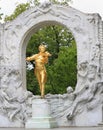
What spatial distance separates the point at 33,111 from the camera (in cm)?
1748

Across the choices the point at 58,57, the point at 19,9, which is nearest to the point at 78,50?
the point at 58,57

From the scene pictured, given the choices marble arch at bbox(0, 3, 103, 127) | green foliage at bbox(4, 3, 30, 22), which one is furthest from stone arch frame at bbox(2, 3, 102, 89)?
green foliage at bbox(4, 3, 30, 22)

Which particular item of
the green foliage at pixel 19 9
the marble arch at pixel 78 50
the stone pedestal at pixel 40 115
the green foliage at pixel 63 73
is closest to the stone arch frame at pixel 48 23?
the marble arch at pixel 78 50

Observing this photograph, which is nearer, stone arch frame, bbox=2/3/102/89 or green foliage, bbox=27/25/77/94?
stone arch frame, bbox=2/3/102/89

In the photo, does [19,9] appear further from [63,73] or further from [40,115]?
[40,115]

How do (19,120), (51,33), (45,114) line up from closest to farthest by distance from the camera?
(45,114) → (19,120) → (51,33)

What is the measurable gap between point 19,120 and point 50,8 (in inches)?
178

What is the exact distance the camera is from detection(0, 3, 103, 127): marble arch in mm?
18141

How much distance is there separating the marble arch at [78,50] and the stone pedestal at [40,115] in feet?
3.40

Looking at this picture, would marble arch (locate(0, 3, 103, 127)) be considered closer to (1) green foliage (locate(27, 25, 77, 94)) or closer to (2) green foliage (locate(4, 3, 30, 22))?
(1) green foliage (locate(27, 25, 77, 94))

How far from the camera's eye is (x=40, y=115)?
17.3 m

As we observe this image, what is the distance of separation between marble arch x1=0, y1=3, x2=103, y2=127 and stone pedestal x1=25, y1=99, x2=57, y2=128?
40.9 inches

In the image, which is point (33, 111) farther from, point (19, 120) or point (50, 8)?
point (50, 8)

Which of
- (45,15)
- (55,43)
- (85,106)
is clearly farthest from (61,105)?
(55,43)
